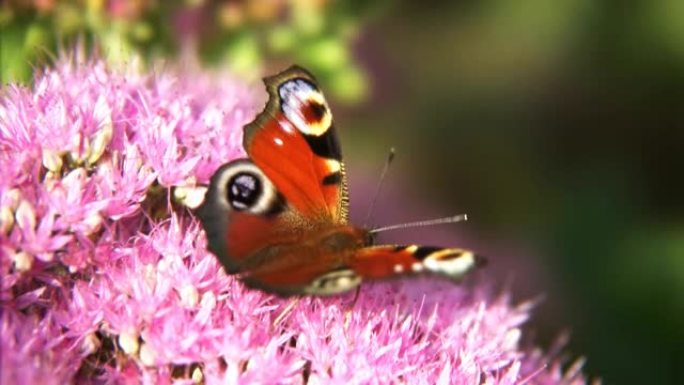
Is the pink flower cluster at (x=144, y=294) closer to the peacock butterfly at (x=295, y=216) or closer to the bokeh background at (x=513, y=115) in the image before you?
the peacock butterfly at (x=295, y=216)

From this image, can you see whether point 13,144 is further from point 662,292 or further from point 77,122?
point 662,292

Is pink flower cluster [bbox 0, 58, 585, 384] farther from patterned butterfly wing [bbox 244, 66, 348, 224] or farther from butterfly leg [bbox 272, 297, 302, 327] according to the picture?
patterned butterfly wing [bbox 244, 66, 348, 224]

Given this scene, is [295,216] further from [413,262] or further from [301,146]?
[413,262]

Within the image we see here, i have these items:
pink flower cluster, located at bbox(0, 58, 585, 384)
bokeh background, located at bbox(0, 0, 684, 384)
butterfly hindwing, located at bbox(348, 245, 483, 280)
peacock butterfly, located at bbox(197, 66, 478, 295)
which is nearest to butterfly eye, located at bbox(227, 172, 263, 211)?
peacock butterfly, located at bbox(197, 66, 478, 295)

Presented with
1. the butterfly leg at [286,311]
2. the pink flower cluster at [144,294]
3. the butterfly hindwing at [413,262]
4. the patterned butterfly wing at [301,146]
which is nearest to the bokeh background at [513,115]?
the pink flower cluster at [144,294]

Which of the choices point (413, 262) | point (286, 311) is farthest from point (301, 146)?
point (413, 262)

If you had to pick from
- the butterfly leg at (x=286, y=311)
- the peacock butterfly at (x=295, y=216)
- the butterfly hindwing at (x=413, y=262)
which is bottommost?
the butterfly leg at (x=286, y=311)
